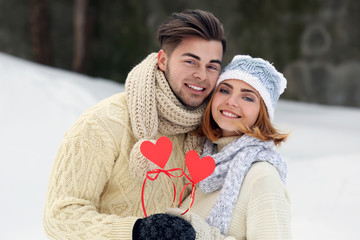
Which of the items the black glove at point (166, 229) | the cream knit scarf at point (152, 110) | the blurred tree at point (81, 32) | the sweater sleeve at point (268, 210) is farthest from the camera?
the blurred tree at point (81, 32)

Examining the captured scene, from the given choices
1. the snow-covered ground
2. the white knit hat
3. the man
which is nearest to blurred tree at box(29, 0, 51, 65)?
the snow-covered ground

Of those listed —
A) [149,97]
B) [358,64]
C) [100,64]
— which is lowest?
[100,64]

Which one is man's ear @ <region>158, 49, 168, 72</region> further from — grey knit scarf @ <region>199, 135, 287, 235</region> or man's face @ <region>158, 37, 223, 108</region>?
grey knit scarf @ <region>199, 135, 287, 235</region>

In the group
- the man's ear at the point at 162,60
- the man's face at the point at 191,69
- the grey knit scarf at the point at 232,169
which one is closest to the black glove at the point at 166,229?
the grey knit scarf at the point at 232,169

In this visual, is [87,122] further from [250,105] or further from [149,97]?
[250,105]

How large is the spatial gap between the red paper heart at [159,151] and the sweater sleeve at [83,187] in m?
0.23

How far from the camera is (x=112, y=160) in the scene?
1.68m

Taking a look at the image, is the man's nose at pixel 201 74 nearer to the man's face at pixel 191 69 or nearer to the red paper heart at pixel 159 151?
the man's face at pixel 191 69

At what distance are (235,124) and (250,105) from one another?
3.8 inches

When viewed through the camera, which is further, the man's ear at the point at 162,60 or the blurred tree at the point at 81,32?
the blurred tree at the point at 81,32

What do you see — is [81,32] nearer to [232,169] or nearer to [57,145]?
[57,145]

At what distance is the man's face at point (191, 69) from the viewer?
70.6 inches

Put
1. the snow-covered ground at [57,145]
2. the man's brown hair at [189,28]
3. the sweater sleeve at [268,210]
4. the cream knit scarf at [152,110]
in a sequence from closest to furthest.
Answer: the sweater sleeve at [268,210] → the cream knit scarf at [152,110] → the man's brown hair at [189,28] → the snow-covered ground at [57,145]

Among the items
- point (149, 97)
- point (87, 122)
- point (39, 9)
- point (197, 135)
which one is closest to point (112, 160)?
point (87, 122)
